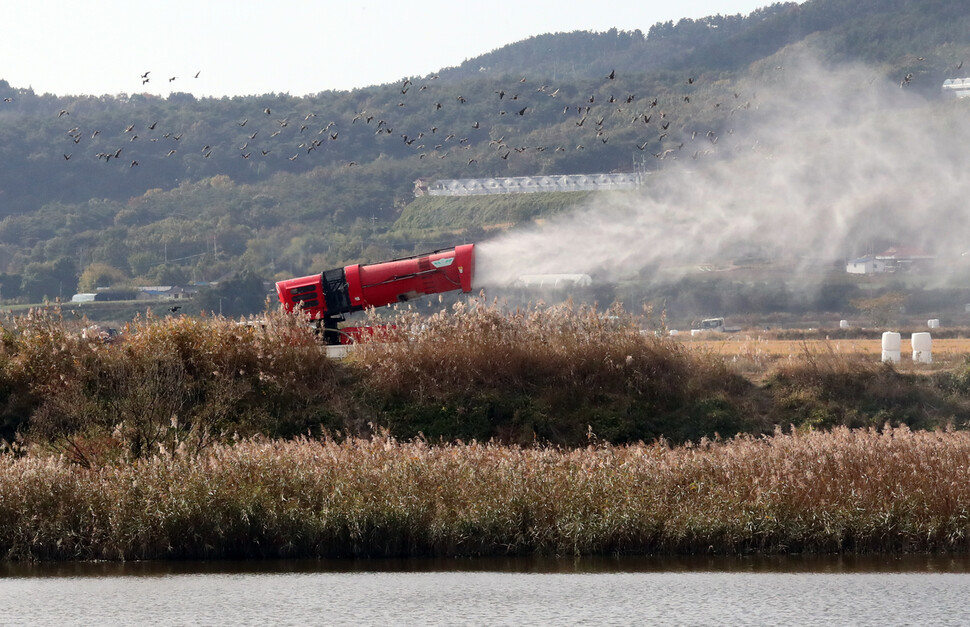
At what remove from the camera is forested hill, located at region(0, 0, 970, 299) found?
119062 millimetres

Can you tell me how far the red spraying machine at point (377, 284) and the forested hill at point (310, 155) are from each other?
218 feet

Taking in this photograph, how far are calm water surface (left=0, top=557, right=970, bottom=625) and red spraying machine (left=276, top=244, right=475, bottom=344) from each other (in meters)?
17.0

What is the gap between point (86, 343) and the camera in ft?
108

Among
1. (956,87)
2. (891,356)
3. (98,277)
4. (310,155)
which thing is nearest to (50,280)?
(98,277)

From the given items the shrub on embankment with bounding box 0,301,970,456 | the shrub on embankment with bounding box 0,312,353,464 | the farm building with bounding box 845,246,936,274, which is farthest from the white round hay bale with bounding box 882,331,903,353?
the farm building with bounding box 845,246,936,274

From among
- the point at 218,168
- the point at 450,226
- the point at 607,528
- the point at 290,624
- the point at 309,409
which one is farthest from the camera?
the point at 218,168

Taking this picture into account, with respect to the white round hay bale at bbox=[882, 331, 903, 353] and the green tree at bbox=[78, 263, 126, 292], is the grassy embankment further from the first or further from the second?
the green tree at bbox=[78, 263, 126, 292]

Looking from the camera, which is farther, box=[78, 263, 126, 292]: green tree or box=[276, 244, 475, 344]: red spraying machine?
box=[78, 263, 126, 292]: green tree

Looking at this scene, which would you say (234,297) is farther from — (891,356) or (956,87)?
(956,87)

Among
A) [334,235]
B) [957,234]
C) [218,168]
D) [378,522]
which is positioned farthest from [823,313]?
[218,168]

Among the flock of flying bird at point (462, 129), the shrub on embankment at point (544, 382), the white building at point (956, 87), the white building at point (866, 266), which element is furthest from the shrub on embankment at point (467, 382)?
the white building at point (956, 87)

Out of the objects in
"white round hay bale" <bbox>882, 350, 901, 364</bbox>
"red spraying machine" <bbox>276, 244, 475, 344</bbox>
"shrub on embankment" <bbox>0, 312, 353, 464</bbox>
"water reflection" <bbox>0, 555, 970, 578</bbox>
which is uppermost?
"red spraying machine" <bbox>276, 244, 475, 344</bbox>

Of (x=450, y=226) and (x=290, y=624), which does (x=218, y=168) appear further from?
(x=290, y=624)

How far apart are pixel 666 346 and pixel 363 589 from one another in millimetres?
15528
